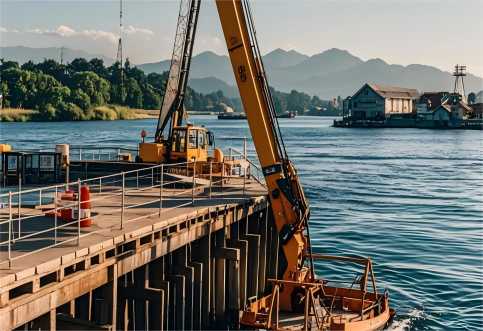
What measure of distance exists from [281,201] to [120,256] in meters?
8.88

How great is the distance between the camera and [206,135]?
116ft

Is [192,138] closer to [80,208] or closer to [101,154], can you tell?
[101,154]

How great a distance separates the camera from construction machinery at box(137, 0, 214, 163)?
35000 mm

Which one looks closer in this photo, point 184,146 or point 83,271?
point 83,271

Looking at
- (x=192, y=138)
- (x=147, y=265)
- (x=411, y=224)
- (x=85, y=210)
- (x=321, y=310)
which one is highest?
(x=192, y=138)

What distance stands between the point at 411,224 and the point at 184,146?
21564 millimetres

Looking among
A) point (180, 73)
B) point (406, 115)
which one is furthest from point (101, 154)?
point (406, 115)

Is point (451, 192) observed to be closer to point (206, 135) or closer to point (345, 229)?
point (345, 229)

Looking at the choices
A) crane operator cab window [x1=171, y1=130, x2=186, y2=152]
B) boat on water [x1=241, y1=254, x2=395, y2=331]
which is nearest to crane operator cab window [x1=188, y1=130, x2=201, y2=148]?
crane operator cab window [x1=171, y1=130, x2=186, y2=152]

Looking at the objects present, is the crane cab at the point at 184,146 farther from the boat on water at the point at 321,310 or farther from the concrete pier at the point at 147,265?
the boat on water at the point at 321,310

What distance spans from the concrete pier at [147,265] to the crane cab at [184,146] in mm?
4351

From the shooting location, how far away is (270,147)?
82.2 feet

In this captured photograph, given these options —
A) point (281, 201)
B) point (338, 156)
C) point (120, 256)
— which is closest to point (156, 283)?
point (120, 256)

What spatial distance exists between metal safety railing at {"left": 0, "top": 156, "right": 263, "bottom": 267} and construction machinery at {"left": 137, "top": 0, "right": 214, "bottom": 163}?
3.06ft
